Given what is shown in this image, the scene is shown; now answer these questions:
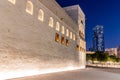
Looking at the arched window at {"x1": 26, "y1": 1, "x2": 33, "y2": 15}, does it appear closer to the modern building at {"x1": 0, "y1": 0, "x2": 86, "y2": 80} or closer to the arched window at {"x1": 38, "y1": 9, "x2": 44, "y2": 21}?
the modern building at {"x1": 0, "y1": 0, "x2": 86, "y2": 80}

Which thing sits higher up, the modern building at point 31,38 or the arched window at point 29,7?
the arched window at point 29,7

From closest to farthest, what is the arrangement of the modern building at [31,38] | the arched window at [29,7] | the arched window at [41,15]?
1. the modern building at [31,38]
2. the arched window at [29,7]
3. the arched window at [41,15]

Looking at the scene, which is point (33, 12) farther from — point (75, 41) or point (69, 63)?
point (75, 41)

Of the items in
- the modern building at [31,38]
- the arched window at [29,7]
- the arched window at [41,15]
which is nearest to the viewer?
the modern building at [31,38]

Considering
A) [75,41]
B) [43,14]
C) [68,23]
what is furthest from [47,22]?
[75,41]

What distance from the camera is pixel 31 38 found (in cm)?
1252

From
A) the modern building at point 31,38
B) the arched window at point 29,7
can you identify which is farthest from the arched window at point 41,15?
the arched window at point 29,7

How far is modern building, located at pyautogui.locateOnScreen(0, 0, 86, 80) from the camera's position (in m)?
9.62

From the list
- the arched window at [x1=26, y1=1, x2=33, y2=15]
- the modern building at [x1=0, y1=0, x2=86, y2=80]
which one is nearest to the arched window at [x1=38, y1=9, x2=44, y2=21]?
the modern building at [x1=0, y1=0, x2=86, y2=80]

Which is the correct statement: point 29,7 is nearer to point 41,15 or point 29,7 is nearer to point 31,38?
point 41,15

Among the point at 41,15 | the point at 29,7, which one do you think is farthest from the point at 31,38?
the point at 41,15

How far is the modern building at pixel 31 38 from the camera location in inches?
379

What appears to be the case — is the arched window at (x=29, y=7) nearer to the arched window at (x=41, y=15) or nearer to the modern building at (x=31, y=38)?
the modern building at (x=31, y=38)

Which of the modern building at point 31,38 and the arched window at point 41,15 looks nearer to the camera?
the modern building at point 31,38
